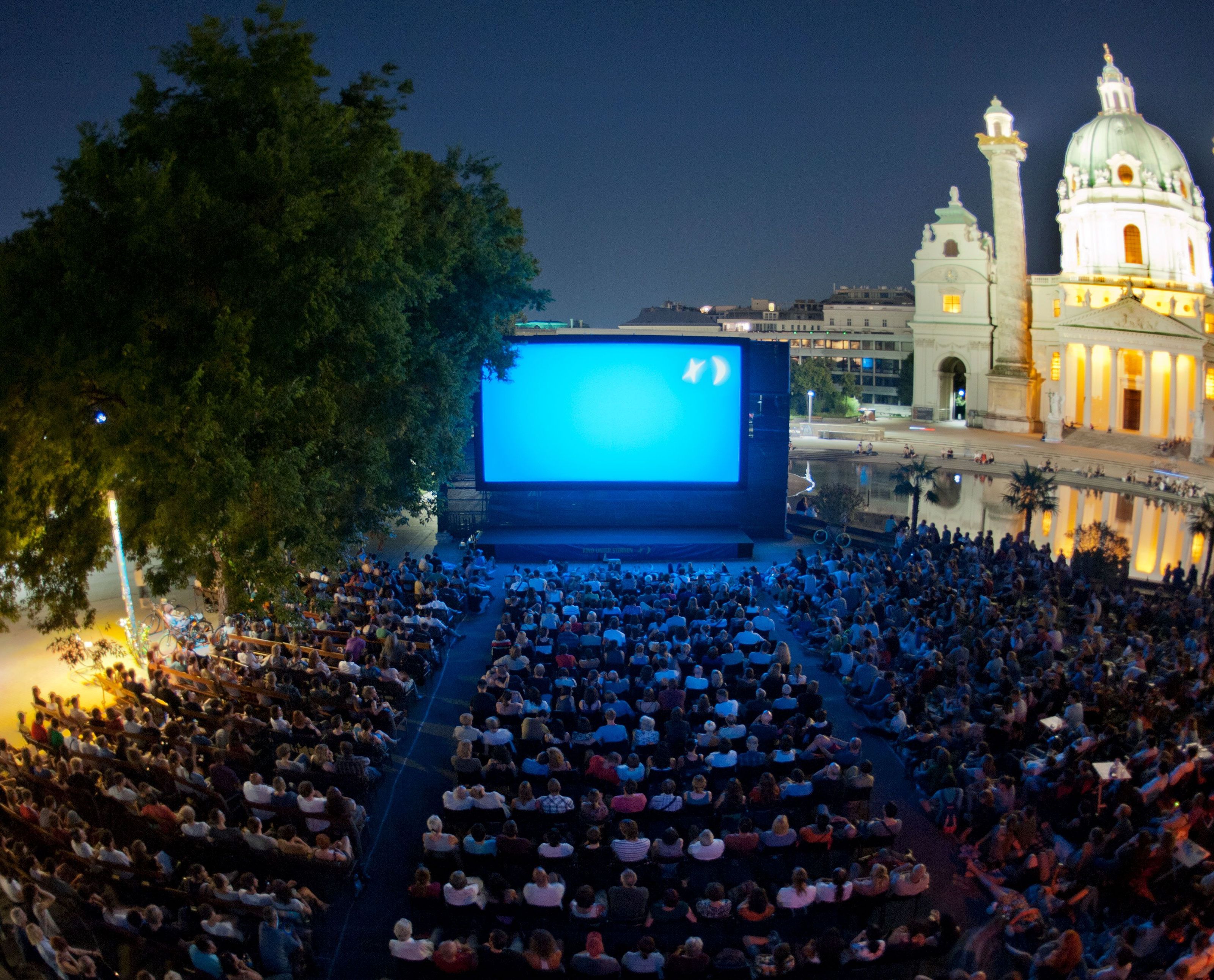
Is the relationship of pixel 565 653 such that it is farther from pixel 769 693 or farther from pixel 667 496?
pixel 667 496

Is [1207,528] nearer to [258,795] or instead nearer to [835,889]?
[835,889]

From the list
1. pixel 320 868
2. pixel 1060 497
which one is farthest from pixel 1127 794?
pixel 1060 497

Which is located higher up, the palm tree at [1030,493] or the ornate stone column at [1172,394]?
the ornate stone column at [1172,394]

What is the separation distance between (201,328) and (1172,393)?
172 ft

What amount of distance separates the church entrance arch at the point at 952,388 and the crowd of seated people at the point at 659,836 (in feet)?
193

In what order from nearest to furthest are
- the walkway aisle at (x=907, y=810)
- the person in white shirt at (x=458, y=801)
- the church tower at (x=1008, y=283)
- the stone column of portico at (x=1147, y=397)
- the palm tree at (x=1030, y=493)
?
the walkway aisle at (x=907, y=810), the person in white shirt at (x=458, y=801), the palm tree at (x=1030, y=493), the stone column of portico at (x=1147, y=397), the church tower at (x=1008, y=283)

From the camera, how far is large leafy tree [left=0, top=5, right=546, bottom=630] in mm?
14047

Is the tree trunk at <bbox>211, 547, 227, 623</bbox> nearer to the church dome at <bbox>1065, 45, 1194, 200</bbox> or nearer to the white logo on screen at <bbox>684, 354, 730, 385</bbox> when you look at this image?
the white logo on screen at <bbox>684, 354, 730, 385</bbox>

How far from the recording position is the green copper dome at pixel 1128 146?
6281cm

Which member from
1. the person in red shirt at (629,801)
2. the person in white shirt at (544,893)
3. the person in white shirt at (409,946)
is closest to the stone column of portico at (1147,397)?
the person in red shirt at (629,801)

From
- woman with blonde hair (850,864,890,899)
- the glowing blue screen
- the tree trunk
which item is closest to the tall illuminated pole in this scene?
the tree trunk

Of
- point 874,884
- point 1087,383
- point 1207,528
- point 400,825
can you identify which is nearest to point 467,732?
point 400,825

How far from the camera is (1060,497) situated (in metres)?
38.0

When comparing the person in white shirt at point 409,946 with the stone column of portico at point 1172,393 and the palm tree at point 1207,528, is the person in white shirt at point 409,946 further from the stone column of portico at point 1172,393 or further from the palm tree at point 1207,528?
the stone column of portico at point 1172,393
